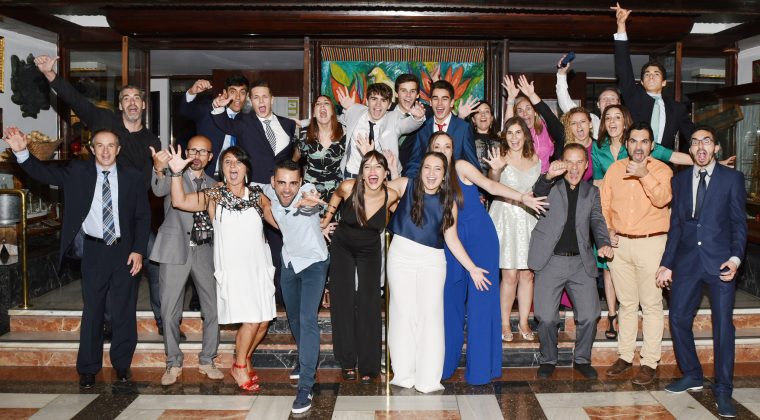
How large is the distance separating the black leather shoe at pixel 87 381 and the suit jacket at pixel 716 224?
4.14 m

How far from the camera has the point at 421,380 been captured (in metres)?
4.82

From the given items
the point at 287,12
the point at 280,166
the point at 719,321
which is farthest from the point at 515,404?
the point at 287,12

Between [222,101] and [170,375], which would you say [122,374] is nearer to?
[170,375]

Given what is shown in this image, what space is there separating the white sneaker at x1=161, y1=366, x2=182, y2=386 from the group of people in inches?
0.4

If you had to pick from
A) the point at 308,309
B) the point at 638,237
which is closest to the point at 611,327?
the point at 638,237

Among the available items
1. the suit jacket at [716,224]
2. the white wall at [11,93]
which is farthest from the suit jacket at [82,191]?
the suit jacket at [716,224]

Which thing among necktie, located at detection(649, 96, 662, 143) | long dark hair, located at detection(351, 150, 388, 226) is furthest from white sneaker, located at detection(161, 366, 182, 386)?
necktie, located at detection(649, 96, 662, 143)

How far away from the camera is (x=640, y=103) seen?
5.77 meters

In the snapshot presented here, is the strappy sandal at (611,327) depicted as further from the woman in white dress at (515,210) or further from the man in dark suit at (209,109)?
the man in dark suit at (209,109)

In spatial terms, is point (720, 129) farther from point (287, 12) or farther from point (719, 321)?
point (287, 12)

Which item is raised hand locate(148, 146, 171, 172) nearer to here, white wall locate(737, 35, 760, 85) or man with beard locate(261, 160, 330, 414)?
man with beard locate(261, 160, 330, 414)

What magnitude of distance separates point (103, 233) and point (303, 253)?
1417mm

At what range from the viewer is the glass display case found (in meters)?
7.03

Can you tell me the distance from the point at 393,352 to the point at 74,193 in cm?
245
